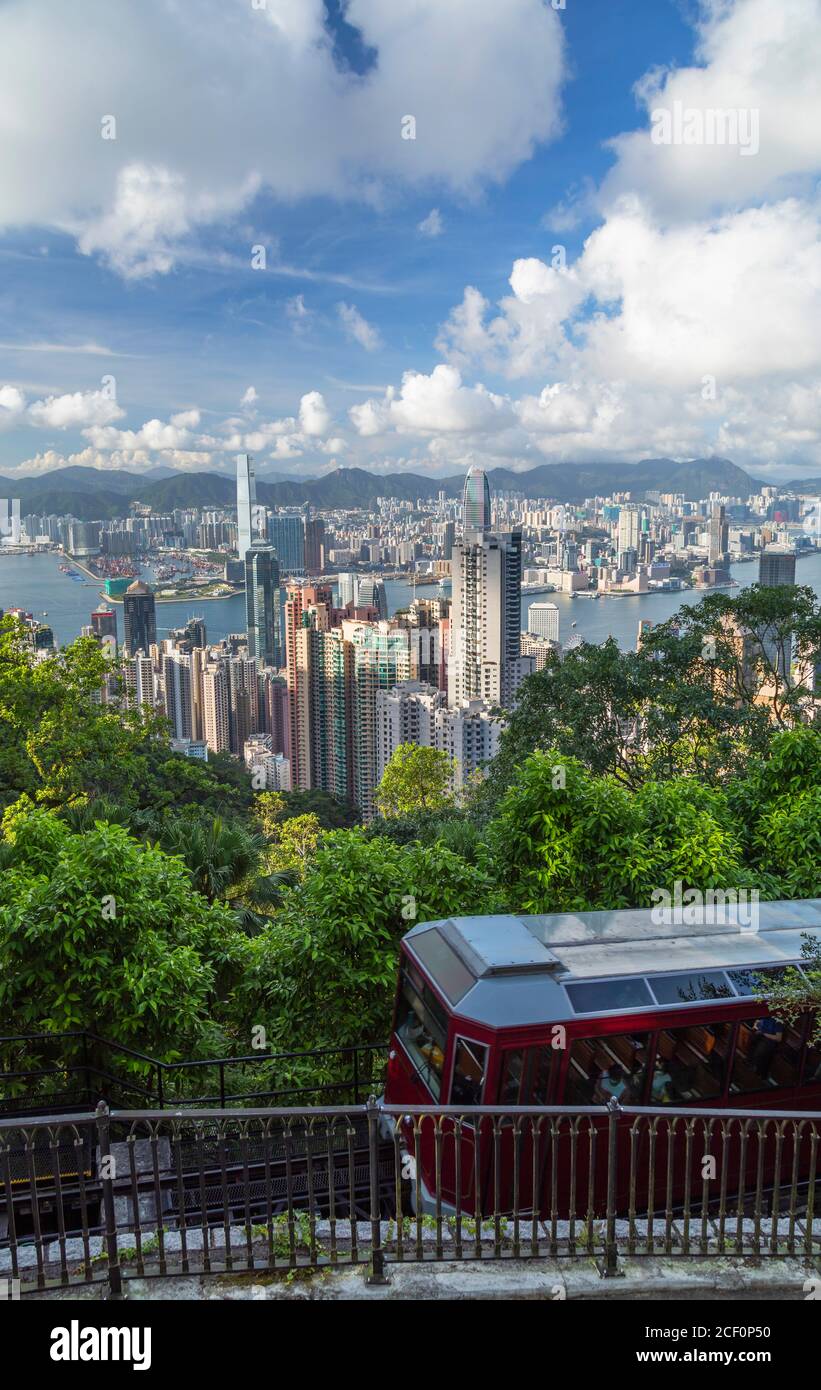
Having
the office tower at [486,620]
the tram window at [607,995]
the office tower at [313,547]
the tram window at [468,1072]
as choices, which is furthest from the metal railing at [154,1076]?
the office tower at [313,547]

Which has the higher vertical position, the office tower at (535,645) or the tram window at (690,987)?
the tram window at (690,987)

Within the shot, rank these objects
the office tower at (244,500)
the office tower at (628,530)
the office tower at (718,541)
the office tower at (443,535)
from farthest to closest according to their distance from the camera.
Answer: the office tower at (443,535), the office tower at (244,500), the office tower at (628,530), the office tower at (718,541)

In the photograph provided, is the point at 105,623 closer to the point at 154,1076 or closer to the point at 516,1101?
the point at 154,1076

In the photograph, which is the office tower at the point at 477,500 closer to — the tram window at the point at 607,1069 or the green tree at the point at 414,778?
the green tree at the point at 414,778

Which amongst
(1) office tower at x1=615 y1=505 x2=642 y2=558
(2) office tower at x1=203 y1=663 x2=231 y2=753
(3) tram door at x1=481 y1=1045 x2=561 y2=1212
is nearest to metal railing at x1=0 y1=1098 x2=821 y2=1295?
(3) tram door at x1=481 y1=1045 x2=561 y2=1212

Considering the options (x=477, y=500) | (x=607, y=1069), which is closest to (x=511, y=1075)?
(x=607, y=1069)

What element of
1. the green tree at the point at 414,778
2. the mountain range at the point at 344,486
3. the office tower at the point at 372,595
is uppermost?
the mountain range at the point at 344,486
